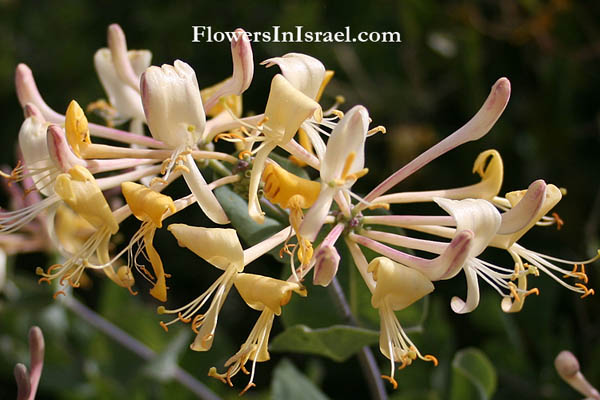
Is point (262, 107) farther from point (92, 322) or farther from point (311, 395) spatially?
point (311, 395)

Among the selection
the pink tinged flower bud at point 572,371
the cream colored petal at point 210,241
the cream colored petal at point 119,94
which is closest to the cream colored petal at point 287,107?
the cream colored petal at point 210,241

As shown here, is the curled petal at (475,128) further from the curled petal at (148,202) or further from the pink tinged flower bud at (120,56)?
the pink tinged flower bud at (120,56)

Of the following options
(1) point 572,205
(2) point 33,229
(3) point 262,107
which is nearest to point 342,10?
(3) point 262,107

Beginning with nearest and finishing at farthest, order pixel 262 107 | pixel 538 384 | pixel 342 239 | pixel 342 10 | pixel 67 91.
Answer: pixel 342 239, pixel 538 384, pixel 262 107, pixel 342 10, pixel 67 91

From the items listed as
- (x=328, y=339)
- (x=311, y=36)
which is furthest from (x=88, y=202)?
(x=311, y=36)

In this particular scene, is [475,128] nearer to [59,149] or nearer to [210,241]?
[210,241]

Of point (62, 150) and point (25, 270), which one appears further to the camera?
point (25, 270)

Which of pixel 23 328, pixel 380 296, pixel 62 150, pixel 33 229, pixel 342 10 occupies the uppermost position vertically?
pixel 342 10
